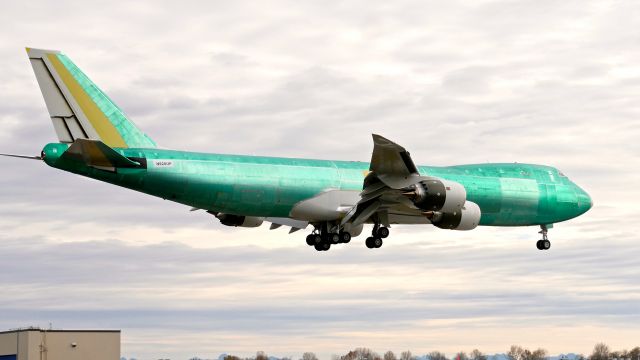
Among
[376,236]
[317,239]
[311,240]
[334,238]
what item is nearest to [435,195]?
[376,236]

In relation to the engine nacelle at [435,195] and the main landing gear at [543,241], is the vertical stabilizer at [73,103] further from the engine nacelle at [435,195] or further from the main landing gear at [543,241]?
the main landing gear at [543,241]

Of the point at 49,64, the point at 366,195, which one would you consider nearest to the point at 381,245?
the point at 366,195

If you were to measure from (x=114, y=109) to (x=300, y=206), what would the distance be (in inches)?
429

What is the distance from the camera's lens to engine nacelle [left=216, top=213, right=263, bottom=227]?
63.2m

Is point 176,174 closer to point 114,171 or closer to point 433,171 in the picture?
point 114,171

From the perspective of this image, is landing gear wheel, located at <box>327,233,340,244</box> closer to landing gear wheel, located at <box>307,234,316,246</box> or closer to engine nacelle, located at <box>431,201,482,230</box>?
landing gear wheel, located at <box>307,234,316,246</box>

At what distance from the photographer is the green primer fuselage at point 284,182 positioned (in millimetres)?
53219

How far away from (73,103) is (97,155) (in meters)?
3.98

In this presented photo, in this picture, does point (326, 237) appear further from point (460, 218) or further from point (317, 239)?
point (460, 218)

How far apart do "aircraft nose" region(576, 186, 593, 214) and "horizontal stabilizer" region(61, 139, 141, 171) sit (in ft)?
94.0

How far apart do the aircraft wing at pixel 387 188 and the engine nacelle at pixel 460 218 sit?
5.03 feet

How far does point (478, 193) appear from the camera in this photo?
62156 millimetres

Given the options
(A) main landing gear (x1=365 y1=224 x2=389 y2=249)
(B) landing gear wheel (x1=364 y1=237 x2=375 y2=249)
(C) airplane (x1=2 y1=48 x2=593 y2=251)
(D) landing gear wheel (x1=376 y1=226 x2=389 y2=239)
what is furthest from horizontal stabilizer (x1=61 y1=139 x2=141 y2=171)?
(D) landing gear wheel (x1=376 y1=226 x2=389 y2=239)

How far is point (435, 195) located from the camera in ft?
177
